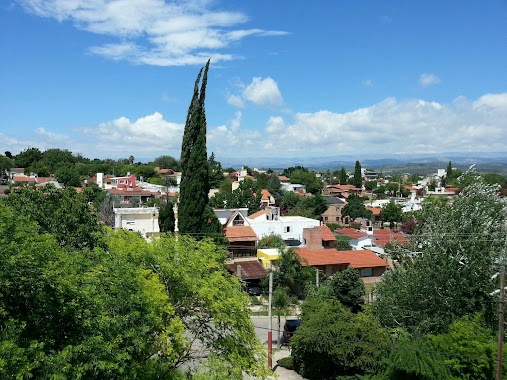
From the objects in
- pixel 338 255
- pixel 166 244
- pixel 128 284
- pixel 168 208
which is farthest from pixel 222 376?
pixel 338 255

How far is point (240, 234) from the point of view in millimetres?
38562

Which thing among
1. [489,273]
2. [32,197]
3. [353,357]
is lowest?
[353,357]

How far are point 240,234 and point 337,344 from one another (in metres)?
21.3

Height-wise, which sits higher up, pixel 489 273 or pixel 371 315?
pixel 489 273

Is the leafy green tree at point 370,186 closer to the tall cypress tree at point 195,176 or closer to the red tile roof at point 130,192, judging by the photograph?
the red tile roof at point 130,192

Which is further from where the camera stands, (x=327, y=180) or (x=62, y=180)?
(x=327, y=180)

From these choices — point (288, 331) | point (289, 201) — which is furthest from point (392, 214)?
point (288, 331)

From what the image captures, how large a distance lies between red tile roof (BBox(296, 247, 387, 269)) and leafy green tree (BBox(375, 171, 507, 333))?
1554cm

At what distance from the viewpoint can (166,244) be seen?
13.6 m

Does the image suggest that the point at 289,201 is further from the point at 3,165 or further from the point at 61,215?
the point at 61,215

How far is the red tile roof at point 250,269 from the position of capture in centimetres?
3288

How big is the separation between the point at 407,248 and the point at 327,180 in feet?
444

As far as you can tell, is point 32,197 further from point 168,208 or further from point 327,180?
point 327,180

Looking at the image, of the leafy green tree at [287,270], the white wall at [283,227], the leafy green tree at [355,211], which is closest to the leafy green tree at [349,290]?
the leafy green tree at [287,270]
